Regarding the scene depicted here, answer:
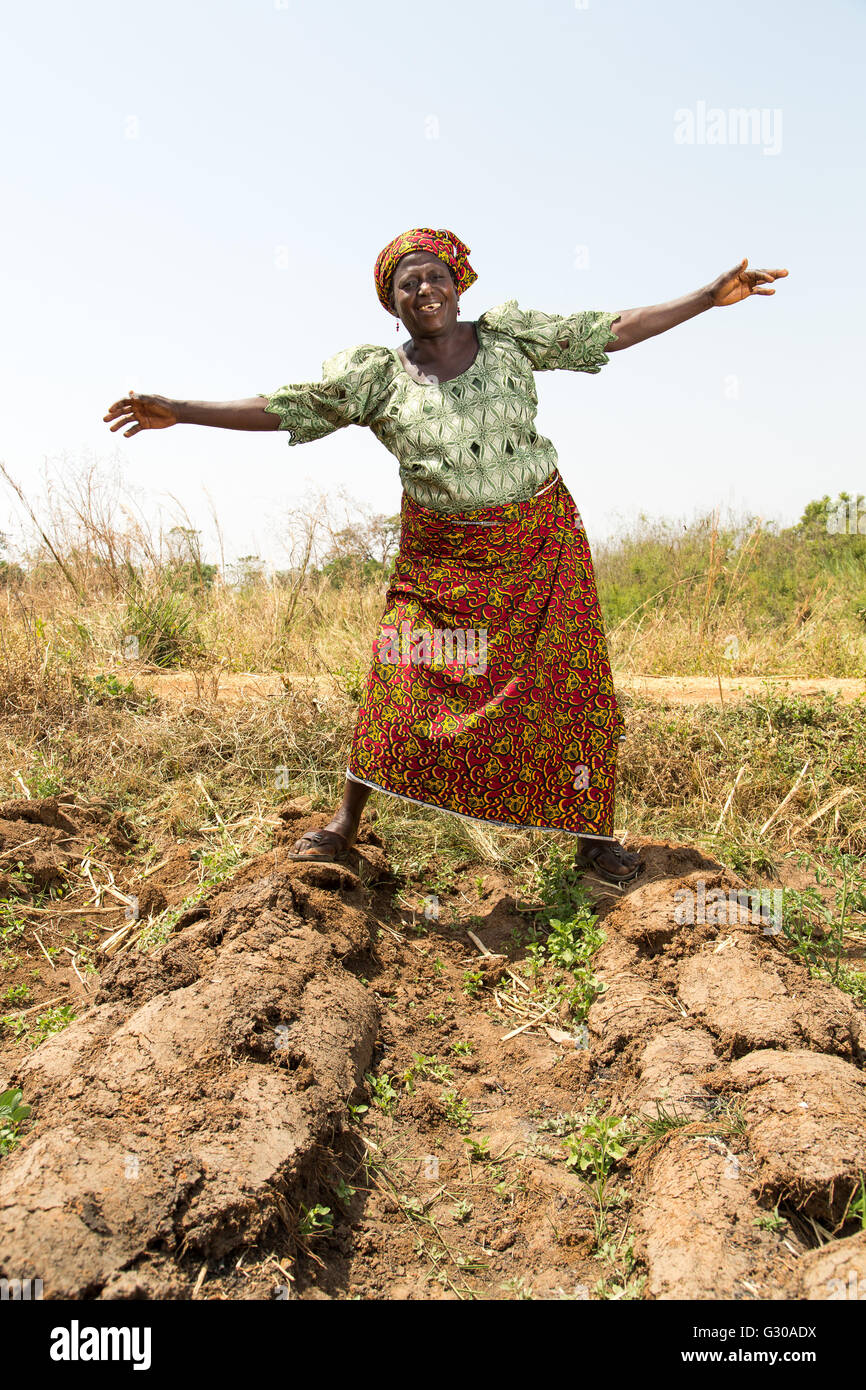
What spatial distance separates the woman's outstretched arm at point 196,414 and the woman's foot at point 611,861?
1.95 m

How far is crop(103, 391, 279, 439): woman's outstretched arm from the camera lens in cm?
346

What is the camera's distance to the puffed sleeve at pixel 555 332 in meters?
3.61

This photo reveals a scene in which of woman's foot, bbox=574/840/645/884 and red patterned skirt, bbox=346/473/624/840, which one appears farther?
woman's foot, bbox=574/840/645/884

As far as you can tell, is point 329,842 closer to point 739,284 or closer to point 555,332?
point 555,332

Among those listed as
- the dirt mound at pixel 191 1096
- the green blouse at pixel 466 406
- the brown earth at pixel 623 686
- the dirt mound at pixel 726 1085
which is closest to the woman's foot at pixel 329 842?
the dirt mound at pixel 191 1096

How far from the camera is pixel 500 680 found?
3543 millimetres

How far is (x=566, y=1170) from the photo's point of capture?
8.23 feet

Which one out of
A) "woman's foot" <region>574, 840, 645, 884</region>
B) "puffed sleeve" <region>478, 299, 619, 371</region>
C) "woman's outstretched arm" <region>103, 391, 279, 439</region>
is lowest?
"woman's foot" <region>574, 840, 645, 884</region>

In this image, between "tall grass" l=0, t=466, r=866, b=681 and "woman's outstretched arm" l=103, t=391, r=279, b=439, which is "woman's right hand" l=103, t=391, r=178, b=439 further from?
"tall grass" l=0, t=466, r=866, b=681

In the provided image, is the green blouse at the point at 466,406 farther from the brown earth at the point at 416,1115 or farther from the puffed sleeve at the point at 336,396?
the brown earth at the point at 416,1115

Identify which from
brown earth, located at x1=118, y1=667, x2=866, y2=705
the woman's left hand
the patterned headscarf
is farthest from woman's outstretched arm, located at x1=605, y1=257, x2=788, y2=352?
brown earth, located at x1=118, y1=667, x2=866, y2=705

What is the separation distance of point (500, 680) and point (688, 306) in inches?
59.9
